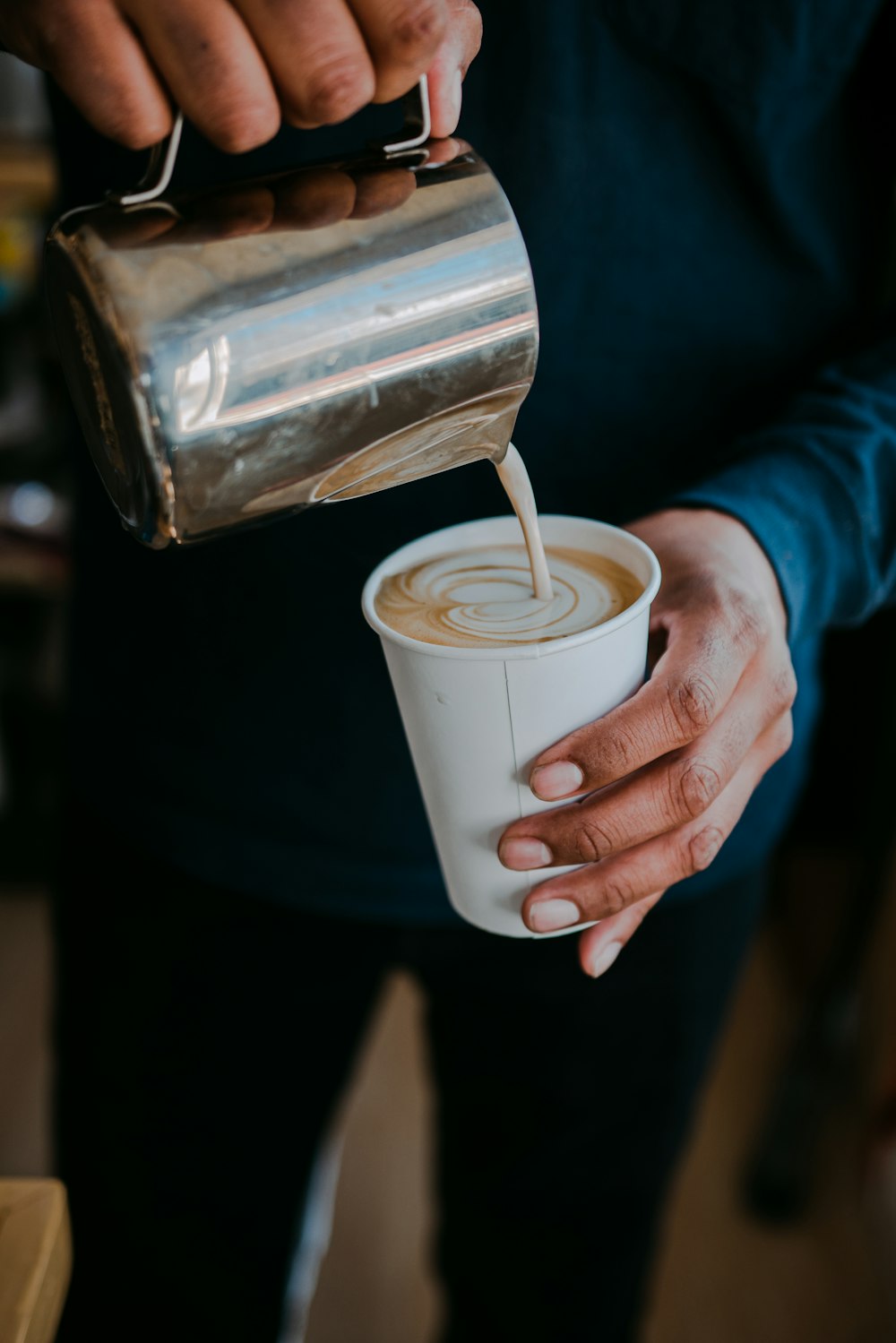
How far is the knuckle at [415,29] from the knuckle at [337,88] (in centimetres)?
2

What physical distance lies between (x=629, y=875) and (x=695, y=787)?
0.06 metres

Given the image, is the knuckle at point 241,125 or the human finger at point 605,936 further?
the human finger at point 605,936

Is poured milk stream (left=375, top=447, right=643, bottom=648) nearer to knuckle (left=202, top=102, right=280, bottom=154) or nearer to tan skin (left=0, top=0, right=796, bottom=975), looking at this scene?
tan skin (left=0, top=0, right=796, bottom=975)

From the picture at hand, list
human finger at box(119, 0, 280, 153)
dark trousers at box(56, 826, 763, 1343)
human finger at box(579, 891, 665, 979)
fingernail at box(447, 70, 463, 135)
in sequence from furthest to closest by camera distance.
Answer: dark trousers at box(56, 826, 763, 1343) < human finger at box(579, 891, 665, 979) < fingernail at box(447, 70, 463, 135) < human finger at box(119, 0, 280, 153)

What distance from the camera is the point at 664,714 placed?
0.55 metres

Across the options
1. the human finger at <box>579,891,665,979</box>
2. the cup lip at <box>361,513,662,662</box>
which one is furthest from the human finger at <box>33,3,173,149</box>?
the human finger at <box>579,891,665,979</box>

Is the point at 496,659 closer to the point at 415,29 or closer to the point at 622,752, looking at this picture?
the point at 622,752

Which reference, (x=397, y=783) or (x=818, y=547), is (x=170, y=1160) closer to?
(x=397, y=783)

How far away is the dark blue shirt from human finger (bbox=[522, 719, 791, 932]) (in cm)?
14

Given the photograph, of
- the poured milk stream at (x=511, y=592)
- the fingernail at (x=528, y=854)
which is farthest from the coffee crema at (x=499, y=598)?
the fingernail at (x=528, y=854)

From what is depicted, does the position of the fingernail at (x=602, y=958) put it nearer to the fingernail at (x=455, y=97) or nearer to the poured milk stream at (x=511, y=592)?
the poured milk stream at (x=511, y=592)

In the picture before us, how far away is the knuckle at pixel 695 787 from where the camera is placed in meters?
0.57

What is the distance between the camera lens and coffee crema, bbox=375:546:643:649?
2.01 feet

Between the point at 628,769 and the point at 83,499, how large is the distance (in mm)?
516
